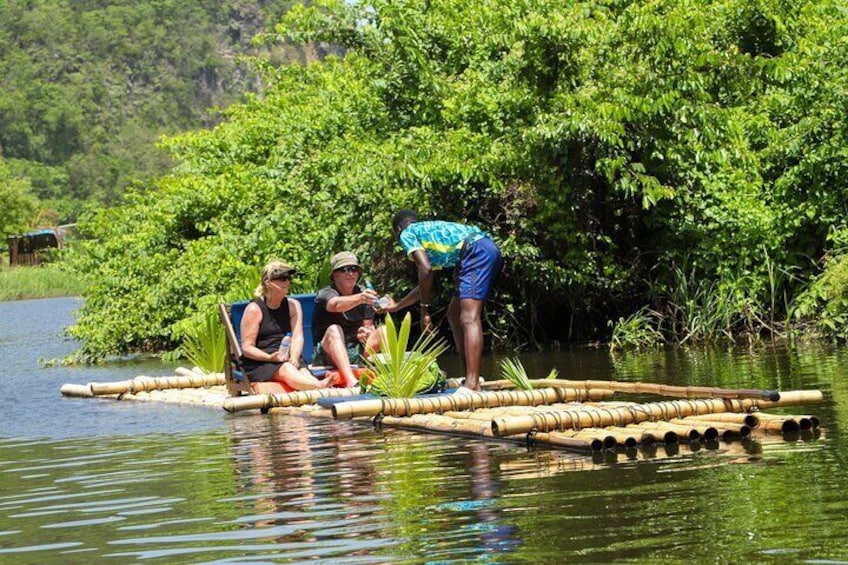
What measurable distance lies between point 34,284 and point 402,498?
69.2m

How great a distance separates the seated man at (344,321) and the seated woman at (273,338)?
23 cm

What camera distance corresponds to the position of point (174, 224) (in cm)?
2630

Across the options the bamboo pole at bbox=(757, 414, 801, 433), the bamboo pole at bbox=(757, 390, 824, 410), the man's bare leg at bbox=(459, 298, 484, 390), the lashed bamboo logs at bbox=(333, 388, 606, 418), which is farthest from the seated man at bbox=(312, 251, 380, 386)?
the bamboo pole at bbox=(757, 414, 801, 433)

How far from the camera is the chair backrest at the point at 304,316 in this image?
49.0 feet

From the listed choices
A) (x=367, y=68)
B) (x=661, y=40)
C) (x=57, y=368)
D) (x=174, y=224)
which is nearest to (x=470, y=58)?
(x=367, y=68)

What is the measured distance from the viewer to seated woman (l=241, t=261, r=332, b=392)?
46.4ft

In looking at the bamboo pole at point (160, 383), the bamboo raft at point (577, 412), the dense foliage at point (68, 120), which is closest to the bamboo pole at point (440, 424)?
the bamboo raft at point (577, 412)

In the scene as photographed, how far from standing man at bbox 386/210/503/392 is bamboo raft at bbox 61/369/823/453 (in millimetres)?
712

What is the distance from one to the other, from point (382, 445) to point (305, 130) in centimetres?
1347

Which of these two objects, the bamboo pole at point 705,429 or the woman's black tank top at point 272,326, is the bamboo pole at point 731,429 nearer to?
the bamboo pole at point 705,429

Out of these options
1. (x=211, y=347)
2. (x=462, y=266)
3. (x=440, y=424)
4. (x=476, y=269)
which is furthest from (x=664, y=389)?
(x=211, y=347)

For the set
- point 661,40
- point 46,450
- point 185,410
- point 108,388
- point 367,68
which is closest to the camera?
point 46,450

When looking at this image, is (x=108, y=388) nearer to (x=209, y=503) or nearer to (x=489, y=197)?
(x=489, y=197)

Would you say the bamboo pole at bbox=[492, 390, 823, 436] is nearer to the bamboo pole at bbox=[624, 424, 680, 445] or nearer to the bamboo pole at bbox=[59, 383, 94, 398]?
the bamboo pole at bbox=[624, 424, 680, 445]
